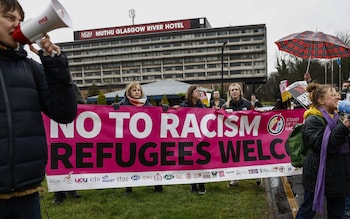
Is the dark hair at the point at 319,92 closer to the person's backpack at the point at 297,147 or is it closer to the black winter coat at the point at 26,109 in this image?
the person's backpack at the point at 297,147

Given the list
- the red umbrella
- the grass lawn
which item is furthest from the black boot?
the red umbrella

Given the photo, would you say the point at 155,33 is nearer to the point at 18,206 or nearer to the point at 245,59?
the point at 245,59

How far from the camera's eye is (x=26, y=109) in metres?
1.84

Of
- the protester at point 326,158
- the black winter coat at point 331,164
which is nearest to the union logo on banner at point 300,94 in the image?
the protester at point 326,158

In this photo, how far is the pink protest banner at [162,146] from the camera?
5188 mm

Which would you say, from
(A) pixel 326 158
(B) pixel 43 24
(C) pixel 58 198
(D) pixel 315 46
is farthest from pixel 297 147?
(D) pixel 315 46

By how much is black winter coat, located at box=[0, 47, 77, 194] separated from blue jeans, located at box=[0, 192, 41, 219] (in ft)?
0.26

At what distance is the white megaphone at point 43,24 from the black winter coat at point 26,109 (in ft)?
0.59

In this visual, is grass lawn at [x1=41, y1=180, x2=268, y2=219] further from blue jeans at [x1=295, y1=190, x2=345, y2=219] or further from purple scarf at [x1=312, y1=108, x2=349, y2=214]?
purple scarf at [x1=312, y1=108, x2=349, y2=214]

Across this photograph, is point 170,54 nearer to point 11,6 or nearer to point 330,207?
point 330,207

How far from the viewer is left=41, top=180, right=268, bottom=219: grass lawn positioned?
4.84 meters

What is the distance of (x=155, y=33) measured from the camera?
335 feet

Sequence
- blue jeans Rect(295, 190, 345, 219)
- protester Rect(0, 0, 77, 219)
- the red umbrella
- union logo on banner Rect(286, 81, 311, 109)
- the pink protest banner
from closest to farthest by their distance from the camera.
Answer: protester Rect(0, 0, 77, 219) < blue jeans Rect(295, 190, 345, 219) < the pink protest banner < union logo on banner Rect(286, 81, 311, 109) < the red umbrella

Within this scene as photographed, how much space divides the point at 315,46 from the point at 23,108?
7.33 m
